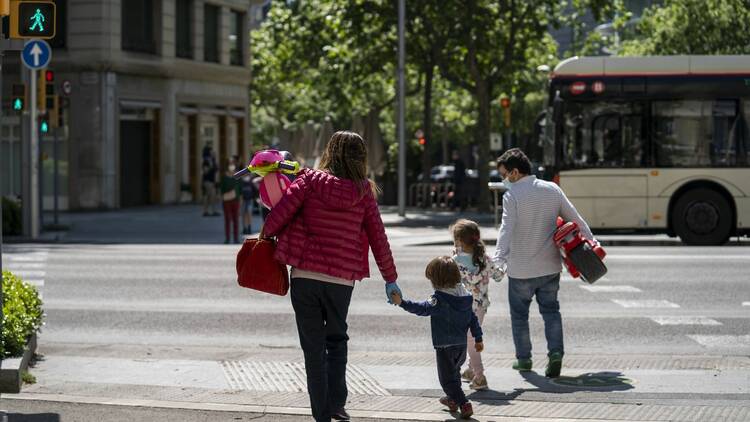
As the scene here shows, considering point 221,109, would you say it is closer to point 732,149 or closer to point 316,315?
point 732,149

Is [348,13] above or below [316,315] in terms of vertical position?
above

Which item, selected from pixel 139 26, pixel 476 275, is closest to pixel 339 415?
pixel 476 275

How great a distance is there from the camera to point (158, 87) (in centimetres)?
3981

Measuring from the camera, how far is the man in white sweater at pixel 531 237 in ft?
31.4

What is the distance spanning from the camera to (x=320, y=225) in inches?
277

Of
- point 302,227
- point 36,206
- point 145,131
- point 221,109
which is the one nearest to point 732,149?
point 36,206

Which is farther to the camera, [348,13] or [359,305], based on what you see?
[348,13]

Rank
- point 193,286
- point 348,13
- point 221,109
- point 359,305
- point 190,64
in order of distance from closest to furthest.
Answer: point 359,305 < point 193,286 < point 348,13 < point 190,64 < point 221,109

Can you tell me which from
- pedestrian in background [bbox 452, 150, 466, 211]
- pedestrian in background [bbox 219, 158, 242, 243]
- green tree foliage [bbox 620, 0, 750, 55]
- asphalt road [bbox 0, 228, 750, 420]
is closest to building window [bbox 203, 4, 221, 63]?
pedestrian in background [bbox 452, 150, 466, 211]

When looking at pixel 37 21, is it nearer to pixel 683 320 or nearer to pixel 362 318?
pixel 362 318

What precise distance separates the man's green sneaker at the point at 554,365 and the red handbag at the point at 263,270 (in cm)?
319

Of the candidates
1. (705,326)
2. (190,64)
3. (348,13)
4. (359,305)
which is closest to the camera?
(705,326)

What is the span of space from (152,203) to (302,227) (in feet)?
111

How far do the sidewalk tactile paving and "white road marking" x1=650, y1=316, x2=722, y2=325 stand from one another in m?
3.92
